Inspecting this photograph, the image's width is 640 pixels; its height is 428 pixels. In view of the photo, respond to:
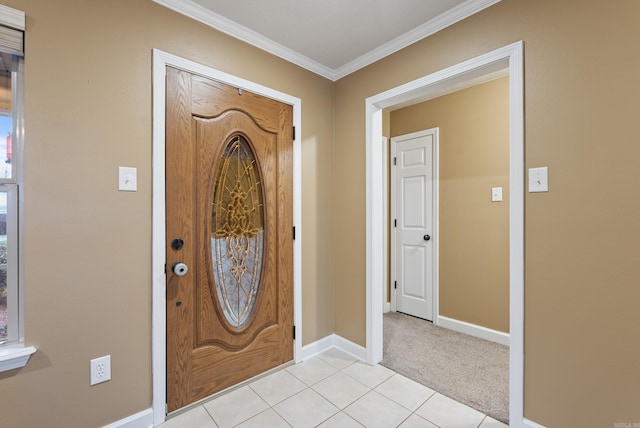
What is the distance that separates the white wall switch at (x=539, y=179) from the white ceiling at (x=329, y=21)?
106cm

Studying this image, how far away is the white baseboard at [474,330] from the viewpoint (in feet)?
8.82

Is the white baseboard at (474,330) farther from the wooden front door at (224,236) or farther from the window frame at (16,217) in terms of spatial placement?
the window frame at (16,217)

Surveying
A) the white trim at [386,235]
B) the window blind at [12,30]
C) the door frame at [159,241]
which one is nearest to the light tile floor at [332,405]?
the door frame at [159,241]

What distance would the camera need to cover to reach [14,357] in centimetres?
124

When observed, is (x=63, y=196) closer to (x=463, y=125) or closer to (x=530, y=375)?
(x=530, y=375)

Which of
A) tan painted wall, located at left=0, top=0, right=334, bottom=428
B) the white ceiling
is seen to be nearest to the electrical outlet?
tan painted wall, located at left=0, top=0, right=334, bottom=428

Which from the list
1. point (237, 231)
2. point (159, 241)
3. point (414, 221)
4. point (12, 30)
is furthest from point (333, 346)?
point (12, 30)

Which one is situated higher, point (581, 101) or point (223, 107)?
point (223, 107)

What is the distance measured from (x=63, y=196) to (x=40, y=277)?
397 millimetres

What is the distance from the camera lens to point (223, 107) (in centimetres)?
196

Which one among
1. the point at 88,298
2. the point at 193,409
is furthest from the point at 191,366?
the point at 88,298

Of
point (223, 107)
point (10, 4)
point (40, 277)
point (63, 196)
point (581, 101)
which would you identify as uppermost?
point (10, 4)

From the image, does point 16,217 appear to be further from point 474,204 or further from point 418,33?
point 474,204

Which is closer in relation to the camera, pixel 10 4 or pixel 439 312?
pixel 10 4
